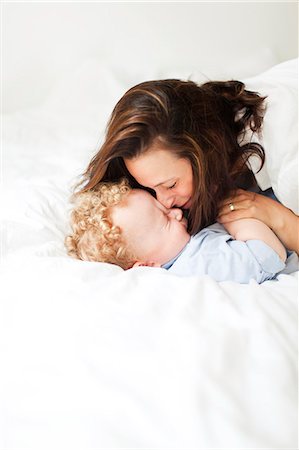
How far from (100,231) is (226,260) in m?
0.27

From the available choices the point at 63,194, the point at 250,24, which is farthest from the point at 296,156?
the point at 250,24

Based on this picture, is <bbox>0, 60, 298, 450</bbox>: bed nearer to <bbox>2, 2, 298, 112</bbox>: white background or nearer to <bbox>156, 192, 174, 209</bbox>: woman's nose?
<bbox>156, 192, 174, 209</bbox>: woman's nose

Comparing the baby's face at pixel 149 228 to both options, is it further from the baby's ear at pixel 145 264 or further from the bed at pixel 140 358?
the bed at pixel 140 358

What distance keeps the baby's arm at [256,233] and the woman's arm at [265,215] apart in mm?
24

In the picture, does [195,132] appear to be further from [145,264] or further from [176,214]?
[145,264]

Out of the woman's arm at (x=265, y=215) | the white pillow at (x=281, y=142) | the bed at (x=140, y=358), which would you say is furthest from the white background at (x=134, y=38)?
the bed at (x=140, y=358)

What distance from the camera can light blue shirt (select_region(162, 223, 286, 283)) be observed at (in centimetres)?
122

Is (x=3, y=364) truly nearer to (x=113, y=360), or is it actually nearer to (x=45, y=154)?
(x=113, y=360)

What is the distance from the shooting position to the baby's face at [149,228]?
51.2 inches

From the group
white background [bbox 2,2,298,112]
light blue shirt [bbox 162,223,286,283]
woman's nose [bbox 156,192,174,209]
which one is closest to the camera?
light blue shirt [bbox 162,223,286,283]

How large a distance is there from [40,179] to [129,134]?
1.46 feet

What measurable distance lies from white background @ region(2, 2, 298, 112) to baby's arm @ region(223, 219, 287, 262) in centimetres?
110

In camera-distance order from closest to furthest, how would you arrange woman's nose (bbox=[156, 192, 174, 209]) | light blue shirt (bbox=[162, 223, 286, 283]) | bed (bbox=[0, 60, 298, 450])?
bed (bbox=[0, 60, 298, 450]), light blue shirt (bbox=[162, 223, 286, 283]), woman's nose (bbox=[156, 192, 174, 209])

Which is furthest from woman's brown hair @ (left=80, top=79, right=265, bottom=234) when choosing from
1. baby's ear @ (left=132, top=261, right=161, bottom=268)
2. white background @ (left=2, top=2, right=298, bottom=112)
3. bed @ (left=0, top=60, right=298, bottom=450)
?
white background @ (left=2, top=2, right=298, bottom=112)
